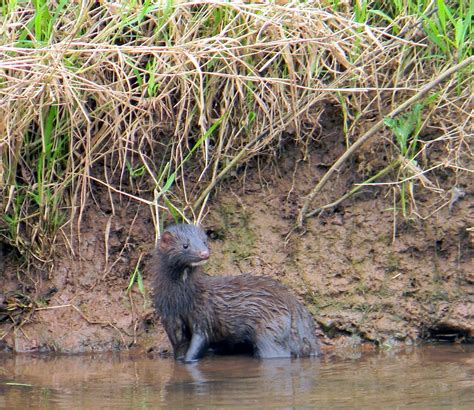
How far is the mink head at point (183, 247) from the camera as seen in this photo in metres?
6.66

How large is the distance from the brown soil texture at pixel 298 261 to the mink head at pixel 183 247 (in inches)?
17.7

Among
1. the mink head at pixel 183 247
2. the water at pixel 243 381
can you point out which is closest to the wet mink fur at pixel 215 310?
the mink head at pixel 183 247

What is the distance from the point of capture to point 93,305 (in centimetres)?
715

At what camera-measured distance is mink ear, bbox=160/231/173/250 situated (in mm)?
6730

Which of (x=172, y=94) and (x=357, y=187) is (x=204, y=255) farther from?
(x=357, y=187)

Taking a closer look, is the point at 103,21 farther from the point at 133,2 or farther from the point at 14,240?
the point at 14,240

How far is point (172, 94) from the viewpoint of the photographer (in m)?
7.28

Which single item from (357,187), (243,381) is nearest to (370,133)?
(357,187)


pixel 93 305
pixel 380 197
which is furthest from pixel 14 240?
pixel 380 197

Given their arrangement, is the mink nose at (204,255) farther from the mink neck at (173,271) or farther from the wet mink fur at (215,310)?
the mink neck at (173,271)

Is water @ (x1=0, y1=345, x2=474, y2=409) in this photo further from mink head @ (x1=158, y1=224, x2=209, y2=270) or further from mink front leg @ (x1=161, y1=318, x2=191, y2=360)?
mink head @ (x1=158, y1=224, x2=209, y2=270)

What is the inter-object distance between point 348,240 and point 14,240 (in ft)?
6.62

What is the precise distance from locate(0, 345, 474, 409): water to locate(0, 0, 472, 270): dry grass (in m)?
1.00

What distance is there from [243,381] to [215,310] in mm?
934
